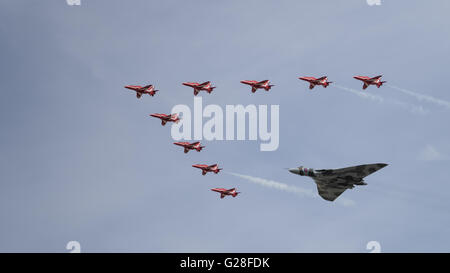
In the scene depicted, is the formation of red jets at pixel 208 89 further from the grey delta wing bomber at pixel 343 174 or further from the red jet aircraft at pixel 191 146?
the grey delta wing bomber at pixel 343 174

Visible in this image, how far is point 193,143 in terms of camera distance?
17588 cm

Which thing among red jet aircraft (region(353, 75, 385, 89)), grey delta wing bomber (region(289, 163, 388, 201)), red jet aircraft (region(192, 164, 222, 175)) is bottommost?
grey delta wing bomber (region(289, 163, 388, 201))

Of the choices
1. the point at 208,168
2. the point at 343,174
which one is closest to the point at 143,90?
the point at 208,168

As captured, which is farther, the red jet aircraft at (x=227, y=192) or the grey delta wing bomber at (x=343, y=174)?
the red jet aircraft at (x=227, y=192)

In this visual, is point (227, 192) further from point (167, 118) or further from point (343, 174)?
point (343, 174)

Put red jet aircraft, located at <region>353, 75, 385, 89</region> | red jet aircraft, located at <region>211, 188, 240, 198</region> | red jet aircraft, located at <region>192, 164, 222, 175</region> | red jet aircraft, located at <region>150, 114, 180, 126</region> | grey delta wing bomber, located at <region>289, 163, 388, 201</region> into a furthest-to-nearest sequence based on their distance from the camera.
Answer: red jet aircraft, located at <region>150, 114, 180, 126</region>
red jet aircraft, located at <region>211, 188, 240, 198</region>
red jet aircraft, located at <region>192, 164, 222, 175</region>
red jet aircraft, located at <region>353, 75, 385, 89</region>
grey delta wing bomber, located at <region>289, 163, 388, 201</region>

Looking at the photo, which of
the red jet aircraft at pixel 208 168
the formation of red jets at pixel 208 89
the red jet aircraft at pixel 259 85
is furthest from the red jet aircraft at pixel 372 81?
the red jet aircraft at pixel 208 168

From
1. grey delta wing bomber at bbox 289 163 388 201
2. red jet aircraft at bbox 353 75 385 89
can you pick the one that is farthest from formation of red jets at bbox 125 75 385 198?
grey delta wing bomber at bbox 289 163 388 201

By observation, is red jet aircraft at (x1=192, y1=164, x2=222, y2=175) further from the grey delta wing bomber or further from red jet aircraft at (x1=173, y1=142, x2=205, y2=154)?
the grey delta wing bomber

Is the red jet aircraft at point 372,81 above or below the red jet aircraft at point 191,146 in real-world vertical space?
above

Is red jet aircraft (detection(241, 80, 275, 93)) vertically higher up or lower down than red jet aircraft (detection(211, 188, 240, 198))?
higher up

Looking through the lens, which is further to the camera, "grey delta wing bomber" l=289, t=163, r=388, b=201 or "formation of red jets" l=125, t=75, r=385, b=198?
"formation of red jets" l=125, t=75, r=385, b=198
